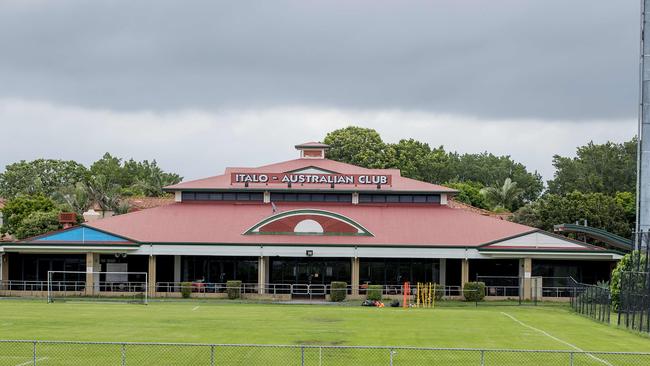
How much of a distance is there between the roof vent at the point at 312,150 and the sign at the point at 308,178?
9.53 metres

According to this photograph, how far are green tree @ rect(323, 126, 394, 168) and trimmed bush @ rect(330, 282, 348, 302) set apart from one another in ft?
215

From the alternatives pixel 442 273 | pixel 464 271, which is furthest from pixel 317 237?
pixel 464 271

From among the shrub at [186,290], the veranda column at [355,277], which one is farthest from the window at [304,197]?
the shrub at [186,290]

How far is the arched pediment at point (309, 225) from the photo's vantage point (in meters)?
71.3

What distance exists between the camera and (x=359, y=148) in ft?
443

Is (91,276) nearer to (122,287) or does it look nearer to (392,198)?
(122,287)

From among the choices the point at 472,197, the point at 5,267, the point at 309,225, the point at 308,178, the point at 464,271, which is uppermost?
the point at 308,178

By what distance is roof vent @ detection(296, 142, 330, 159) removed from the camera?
88125 mm

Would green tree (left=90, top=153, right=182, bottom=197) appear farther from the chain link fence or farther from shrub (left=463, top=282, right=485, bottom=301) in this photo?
the chain link fence

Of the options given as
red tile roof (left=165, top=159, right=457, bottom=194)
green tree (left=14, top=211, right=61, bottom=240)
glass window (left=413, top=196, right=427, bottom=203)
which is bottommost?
green tree (left=14, top=211, right=61, bottom=240)

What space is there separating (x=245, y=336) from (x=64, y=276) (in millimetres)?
35321

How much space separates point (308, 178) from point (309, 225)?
797 centimetres

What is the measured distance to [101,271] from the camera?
72375mm

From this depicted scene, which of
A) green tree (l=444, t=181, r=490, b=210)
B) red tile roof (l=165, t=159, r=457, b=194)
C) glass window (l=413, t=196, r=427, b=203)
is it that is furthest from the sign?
green tree (l=444, t=181, r=490, b=210)
